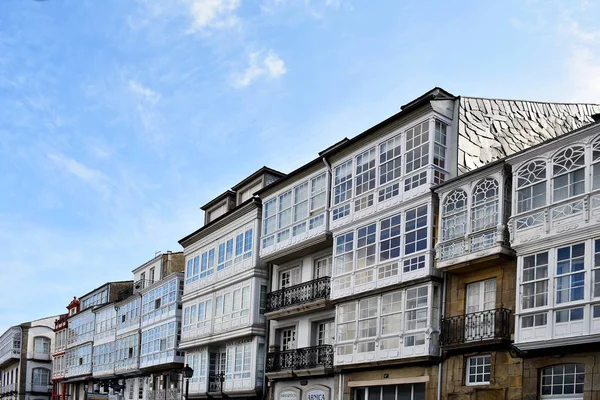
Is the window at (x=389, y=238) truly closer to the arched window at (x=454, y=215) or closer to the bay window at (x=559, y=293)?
the arched window at (x=454, y=215)

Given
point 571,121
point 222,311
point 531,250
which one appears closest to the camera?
point 531,250

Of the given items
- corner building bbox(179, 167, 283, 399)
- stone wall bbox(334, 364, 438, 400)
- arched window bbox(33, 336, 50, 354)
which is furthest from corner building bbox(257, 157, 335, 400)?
arched window bbox(33, 336, 50, 354)

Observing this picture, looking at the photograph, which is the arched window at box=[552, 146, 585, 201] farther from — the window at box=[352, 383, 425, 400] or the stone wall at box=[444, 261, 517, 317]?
the window at box=[352, 383, 425, 400]

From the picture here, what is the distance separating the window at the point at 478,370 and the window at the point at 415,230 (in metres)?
3.79

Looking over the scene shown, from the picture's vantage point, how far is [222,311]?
36281mm

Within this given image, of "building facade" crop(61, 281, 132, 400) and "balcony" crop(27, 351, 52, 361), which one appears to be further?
"balcony" crop(27, 351, 52, 361)

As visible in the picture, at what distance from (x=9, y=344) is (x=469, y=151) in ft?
233

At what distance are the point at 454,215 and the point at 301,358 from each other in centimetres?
991

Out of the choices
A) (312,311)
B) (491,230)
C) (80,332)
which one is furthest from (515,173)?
(80,332)

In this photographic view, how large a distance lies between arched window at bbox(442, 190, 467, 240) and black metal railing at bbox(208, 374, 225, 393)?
16289 mm

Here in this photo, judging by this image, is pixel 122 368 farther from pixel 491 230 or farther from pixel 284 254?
pixel 491 230

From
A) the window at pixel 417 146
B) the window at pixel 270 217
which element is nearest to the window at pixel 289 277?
the window at pixel 270 217

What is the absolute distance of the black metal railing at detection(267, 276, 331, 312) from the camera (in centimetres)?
2917

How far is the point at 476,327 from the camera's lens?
71.2ft
